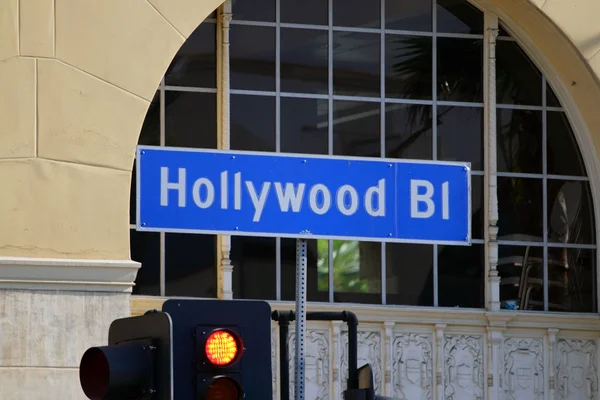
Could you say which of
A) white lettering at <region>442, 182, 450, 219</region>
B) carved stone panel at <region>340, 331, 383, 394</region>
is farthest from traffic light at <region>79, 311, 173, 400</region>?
carved stone panel at <region>340, 331, 383, 394</region>

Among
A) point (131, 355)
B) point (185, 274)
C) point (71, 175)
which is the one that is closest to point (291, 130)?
point (185, 274)

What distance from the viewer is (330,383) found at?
12.5 metres

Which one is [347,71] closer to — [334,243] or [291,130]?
[291,130]

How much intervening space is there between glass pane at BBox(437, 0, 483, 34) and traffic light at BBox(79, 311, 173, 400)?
7.81 metres

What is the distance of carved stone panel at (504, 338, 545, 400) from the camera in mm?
12984

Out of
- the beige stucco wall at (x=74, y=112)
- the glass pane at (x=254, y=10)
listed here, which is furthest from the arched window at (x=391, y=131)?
the beige stucco wall at (x=74, y=112)

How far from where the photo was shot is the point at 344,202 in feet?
21.3

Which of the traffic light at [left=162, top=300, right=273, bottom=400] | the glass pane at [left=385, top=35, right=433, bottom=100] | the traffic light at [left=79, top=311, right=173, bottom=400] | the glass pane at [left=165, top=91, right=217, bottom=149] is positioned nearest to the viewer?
the traffic light at [left=79, top=311, right=173, bottom=400]

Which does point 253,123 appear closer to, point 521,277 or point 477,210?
point 477,210

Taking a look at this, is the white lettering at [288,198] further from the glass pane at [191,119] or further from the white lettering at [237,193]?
the glass pane at [191,119]

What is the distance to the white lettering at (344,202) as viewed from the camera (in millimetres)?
6469

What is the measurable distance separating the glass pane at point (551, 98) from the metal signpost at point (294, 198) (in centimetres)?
702

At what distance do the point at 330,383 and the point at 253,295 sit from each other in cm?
105

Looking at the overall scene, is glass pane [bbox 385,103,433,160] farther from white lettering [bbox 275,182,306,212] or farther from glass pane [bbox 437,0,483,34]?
white lettering [bbox 275,182,306,212]
